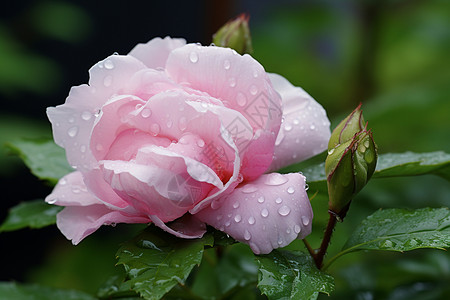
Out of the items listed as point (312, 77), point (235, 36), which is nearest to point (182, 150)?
point (235, 36)

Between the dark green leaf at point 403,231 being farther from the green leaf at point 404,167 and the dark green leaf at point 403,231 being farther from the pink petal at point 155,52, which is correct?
the pink petal at point 155,52

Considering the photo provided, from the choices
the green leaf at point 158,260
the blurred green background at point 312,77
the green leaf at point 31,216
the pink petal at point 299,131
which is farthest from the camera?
the blurred green background at point 312,77

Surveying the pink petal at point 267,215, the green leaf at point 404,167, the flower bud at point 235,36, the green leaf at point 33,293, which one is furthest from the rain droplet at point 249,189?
the green leaf at point 33,293

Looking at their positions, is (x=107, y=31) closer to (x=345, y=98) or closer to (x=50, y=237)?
(x=50, y=237)

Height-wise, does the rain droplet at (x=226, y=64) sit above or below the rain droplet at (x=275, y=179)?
above

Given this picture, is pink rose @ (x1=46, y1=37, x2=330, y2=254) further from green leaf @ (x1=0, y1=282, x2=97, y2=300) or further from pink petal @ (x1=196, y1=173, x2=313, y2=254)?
green leaf @ (x1=0, y1=282, x2=97, y2=300)

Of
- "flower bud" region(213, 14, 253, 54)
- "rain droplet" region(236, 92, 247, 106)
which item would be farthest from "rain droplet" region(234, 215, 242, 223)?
"flower bud" region(213, 14, 253, 54)

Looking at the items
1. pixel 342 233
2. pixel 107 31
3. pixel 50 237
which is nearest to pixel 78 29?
pixel 107 31

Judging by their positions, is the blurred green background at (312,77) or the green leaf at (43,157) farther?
the blurred green background at (312,77)

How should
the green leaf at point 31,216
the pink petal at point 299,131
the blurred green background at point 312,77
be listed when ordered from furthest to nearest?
the blurred green background at point 312,77
the green leaf at point 31,216
the pink petal at point 299,131

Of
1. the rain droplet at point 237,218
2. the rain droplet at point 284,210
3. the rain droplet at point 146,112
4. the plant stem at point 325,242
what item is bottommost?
the plant stem at point 325,242
